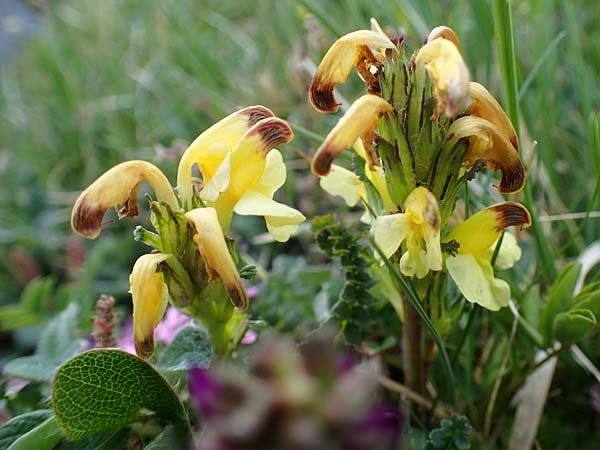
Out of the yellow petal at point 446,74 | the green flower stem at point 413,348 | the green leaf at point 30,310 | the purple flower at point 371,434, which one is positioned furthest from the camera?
the green leaf at point 30,310

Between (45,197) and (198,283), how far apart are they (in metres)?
1.39

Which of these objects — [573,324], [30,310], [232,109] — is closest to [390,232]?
[573,324]

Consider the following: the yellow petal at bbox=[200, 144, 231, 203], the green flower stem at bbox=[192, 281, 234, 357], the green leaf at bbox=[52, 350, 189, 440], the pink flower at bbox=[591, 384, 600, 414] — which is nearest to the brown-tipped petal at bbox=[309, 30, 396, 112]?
the yellow petal at bbox=[200, 144, 231, 203]

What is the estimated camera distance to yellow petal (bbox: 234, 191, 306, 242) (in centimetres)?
64

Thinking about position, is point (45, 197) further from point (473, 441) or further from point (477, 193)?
point (473, 441)

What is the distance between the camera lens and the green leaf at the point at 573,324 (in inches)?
28.5

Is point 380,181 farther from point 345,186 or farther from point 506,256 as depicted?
point 506,256

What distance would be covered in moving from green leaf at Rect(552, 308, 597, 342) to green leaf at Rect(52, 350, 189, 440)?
0.43 metres

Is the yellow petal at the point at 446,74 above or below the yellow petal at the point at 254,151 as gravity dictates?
above

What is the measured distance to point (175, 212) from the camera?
0.66m

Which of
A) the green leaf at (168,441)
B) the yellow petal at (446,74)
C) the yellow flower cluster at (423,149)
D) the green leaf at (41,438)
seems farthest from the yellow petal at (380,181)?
the green leaf at (41,438)

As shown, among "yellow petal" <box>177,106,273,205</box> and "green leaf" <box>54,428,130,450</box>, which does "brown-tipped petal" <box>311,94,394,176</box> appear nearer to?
"yellow petal" <box>177,106,273,205</box>

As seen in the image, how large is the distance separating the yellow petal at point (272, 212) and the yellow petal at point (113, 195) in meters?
0.08

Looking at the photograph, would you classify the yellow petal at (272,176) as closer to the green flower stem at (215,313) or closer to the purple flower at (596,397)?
the green flower stem at (215,313)
